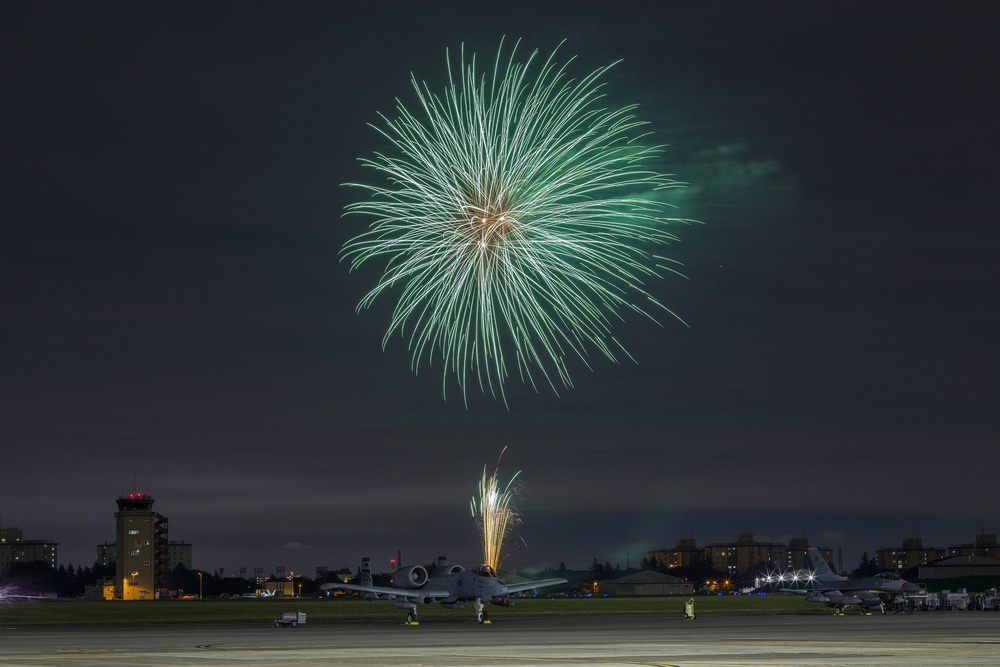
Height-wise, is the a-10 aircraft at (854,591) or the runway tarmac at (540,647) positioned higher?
the runway tarmac at (540,647)

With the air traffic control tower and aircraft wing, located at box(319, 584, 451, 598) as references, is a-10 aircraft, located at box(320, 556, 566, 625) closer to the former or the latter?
aircraft wing, located at box(319, 584, 451, 598)

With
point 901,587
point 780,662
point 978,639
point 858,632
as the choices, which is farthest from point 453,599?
point 901,587

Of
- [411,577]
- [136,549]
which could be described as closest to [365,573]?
[411,577]

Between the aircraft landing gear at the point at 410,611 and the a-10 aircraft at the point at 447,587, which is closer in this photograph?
the a-10 aircraft at the point at 447,587

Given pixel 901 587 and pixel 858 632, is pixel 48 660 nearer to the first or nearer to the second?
pixel 858 632

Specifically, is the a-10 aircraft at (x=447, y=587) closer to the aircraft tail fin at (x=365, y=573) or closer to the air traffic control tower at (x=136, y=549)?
the aircraft tail fin at (x=365, y=573)

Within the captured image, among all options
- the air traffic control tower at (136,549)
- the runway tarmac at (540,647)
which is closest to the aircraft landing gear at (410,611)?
the runway tarmac at (540,647)
